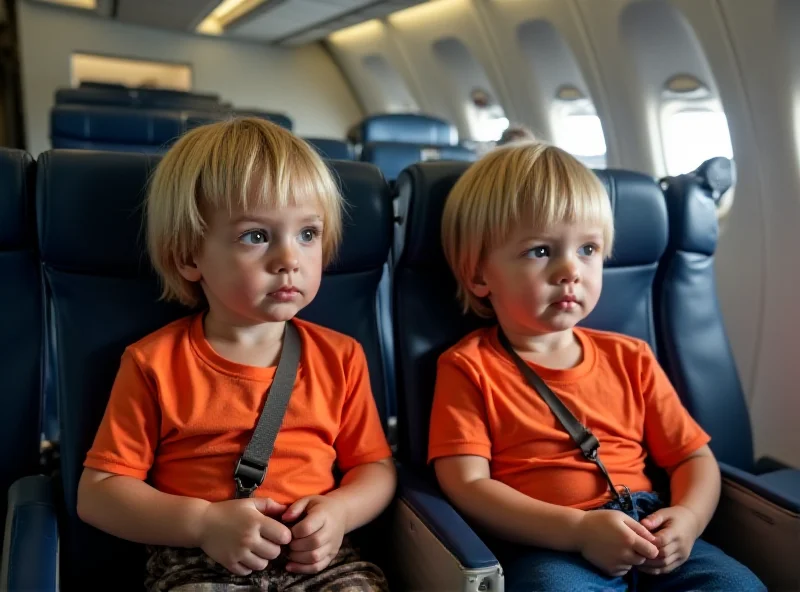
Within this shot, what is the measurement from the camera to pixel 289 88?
11.6 m

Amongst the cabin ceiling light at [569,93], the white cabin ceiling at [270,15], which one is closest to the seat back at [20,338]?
the cabin ceiling light at [569,93]

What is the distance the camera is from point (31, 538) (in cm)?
123

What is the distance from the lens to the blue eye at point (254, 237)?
1.32m

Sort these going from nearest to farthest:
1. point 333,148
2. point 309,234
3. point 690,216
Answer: point 309,234
point 690,216
point 333,148

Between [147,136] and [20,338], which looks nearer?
[20,338]

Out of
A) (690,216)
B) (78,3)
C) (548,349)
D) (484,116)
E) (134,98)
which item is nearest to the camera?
(548,349)

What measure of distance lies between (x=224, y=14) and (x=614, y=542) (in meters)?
10.0

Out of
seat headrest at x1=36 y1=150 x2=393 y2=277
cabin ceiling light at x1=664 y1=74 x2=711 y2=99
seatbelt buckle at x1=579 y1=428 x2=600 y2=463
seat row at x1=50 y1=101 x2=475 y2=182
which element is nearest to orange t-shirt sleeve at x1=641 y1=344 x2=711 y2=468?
seatbelt buckle at x1=579 y1=428 x2=600 y2=463

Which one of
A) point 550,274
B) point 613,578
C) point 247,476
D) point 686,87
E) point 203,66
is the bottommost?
point 613,578

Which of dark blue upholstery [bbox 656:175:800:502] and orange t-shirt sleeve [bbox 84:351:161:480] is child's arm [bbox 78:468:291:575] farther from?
dark blue upholstery [bbox 656:175:800:502]

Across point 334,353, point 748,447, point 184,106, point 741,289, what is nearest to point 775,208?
point 741,289

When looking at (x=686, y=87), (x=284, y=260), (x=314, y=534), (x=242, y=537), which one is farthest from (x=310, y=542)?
(x=686, y=87)

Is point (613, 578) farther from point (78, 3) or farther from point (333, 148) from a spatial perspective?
point (78, 3)

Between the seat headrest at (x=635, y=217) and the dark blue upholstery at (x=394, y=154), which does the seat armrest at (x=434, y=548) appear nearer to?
the seat headrest at (x=635, y=217)
